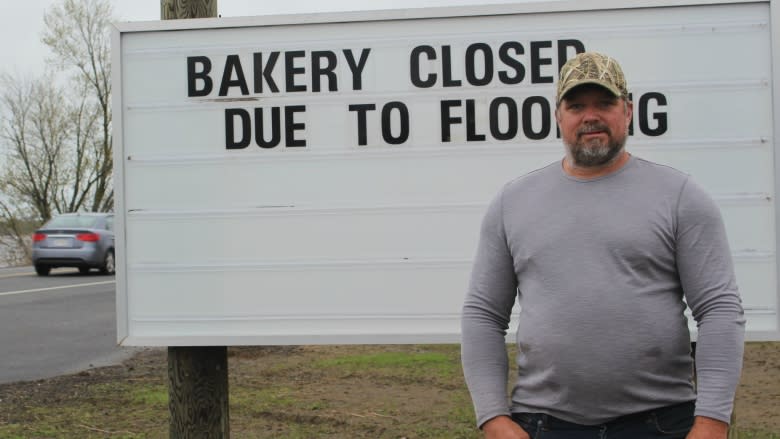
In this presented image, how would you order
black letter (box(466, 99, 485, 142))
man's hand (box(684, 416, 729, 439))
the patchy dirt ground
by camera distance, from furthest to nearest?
the patchy dirt ground
black letter (box(466, 99, 485, 142))
man's hand (box(684, 416, 729, 439))

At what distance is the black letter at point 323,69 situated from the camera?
179 inches

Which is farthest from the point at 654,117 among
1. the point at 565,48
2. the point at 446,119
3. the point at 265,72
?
the point at 265,72

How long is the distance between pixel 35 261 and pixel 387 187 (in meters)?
18.3

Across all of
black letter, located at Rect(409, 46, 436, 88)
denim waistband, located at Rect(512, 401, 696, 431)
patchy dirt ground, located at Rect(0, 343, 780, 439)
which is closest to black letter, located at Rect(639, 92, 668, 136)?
black letter, located at Rect(409, 46, 436, 88)

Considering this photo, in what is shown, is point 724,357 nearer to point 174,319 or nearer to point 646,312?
point 646,312

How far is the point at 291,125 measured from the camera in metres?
4.58

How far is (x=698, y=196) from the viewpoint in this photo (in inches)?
99.3

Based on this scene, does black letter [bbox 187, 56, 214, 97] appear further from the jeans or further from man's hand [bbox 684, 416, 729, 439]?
man's hand [bbox 684, 416, 729, 439]

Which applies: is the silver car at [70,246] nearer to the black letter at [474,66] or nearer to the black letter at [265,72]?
the black letter at [265,72]

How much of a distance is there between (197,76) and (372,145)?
3.11 ft

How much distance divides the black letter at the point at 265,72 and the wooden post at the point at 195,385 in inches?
17.0

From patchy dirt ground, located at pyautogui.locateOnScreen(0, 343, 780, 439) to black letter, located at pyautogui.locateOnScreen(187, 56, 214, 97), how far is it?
238 cm

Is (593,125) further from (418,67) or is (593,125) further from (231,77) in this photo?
(231,77)

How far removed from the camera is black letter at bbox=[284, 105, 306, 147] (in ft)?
15.0
